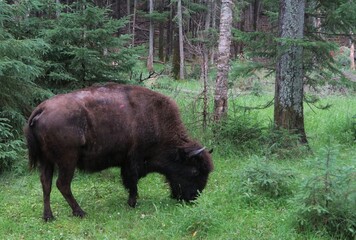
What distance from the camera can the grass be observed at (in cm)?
558

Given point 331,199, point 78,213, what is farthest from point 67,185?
point 331,199

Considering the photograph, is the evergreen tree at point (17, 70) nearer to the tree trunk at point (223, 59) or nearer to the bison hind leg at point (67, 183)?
the bison hind leg at point (67, 183)

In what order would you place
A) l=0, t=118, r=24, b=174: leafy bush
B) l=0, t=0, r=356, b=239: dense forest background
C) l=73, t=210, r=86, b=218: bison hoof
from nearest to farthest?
l=0, t=0, r=356, b=239: dense forest background < l=73, t=210, r=86, b=218: bison hoof < l=0, t=118, r=24, b=174: leafy bush

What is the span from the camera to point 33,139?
642 cm

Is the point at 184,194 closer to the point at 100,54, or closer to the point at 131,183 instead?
the point at 131,183

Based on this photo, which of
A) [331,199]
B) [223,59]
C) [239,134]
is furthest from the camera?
[223,59]

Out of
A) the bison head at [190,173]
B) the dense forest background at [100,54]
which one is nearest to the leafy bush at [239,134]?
the dense forest background at [100,54]

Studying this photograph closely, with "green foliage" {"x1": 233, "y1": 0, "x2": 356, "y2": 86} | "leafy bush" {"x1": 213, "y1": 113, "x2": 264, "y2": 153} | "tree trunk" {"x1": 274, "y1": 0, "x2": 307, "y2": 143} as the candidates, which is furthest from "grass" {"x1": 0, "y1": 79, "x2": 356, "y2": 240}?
"green foliage" {"x1": 233, "y1": 0, "x2": 356, "y2": 86}

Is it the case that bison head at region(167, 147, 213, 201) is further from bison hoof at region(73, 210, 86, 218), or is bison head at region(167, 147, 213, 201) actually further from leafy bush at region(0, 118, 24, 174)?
leafy bush at region(0, 118, 24, 174)

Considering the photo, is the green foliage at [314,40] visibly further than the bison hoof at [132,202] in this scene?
Yes

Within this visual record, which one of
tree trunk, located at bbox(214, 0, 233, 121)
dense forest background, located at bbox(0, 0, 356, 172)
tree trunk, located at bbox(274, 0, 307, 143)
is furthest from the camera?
tree trunk, located at bbox(214, 0, 233, 121)

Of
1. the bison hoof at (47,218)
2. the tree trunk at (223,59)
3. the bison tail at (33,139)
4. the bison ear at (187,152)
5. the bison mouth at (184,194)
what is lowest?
the bison hoof at (47,218)

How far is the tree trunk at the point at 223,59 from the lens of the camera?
10047mm

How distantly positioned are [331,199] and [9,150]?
244 inches
